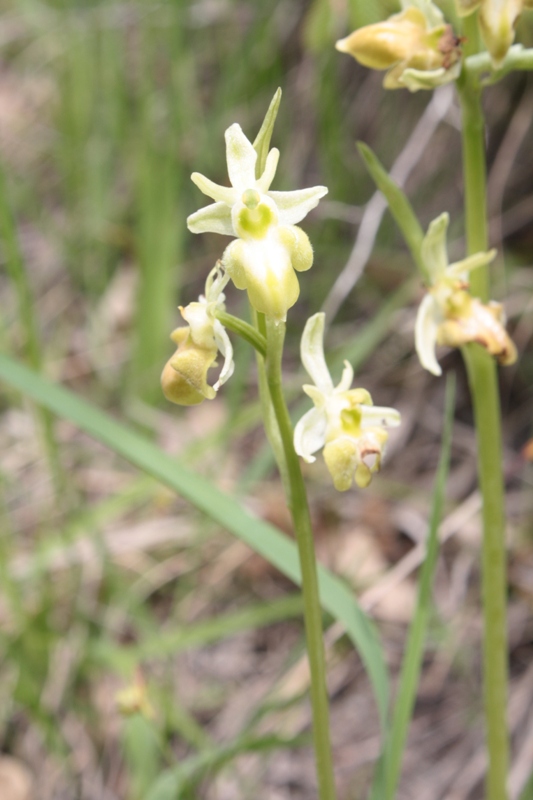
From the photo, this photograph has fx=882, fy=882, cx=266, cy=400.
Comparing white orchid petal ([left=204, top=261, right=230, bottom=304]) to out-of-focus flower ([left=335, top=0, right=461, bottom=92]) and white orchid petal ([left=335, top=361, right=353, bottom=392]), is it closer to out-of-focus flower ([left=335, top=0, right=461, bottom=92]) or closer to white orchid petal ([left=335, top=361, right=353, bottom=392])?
white orchid petal ([left=335, top=361, right=353, bottom=392])

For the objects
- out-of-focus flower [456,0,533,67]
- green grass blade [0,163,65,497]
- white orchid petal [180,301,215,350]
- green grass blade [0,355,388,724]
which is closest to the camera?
white orchid petal [180,301,215,350]

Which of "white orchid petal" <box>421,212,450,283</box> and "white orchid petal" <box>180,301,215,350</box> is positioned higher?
"white orchid petal" <box>421,212,450,283</box>

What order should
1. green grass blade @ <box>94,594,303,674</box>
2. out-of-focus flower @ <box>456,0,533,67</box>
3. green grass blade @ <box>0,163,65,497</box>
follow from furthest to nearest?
green grass blade @ <box>94,594,303,674</box>, green grass blade @ <box>0,163,65,497</box>, out-of-focus flower @ <box>456,0,533,67</box>

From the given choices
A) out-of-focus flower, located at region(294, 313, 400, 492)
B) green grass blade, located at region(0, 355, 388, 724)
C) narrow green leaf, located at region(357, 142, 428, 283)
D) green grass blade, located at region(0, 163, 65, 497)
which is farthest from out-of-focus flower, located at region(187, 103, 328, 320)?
green grass blade, located at region(0, 163, 65, 497)

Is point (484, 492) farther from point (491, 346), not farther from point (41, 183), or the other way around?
point (41, 183)

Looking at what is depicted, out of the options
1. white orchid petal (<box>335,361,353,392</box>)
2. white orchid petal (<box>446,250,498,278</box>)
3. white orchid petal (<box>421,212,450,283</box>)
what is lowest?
white orchid petal (<box>335,361,353,392</box>)

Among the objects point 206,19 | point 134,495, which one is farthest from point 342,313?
point 206,19

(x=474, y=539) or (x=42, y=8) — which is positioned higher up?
(x=42, y=8)

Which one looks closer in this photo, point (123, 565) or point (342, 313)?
point (123, 565)
